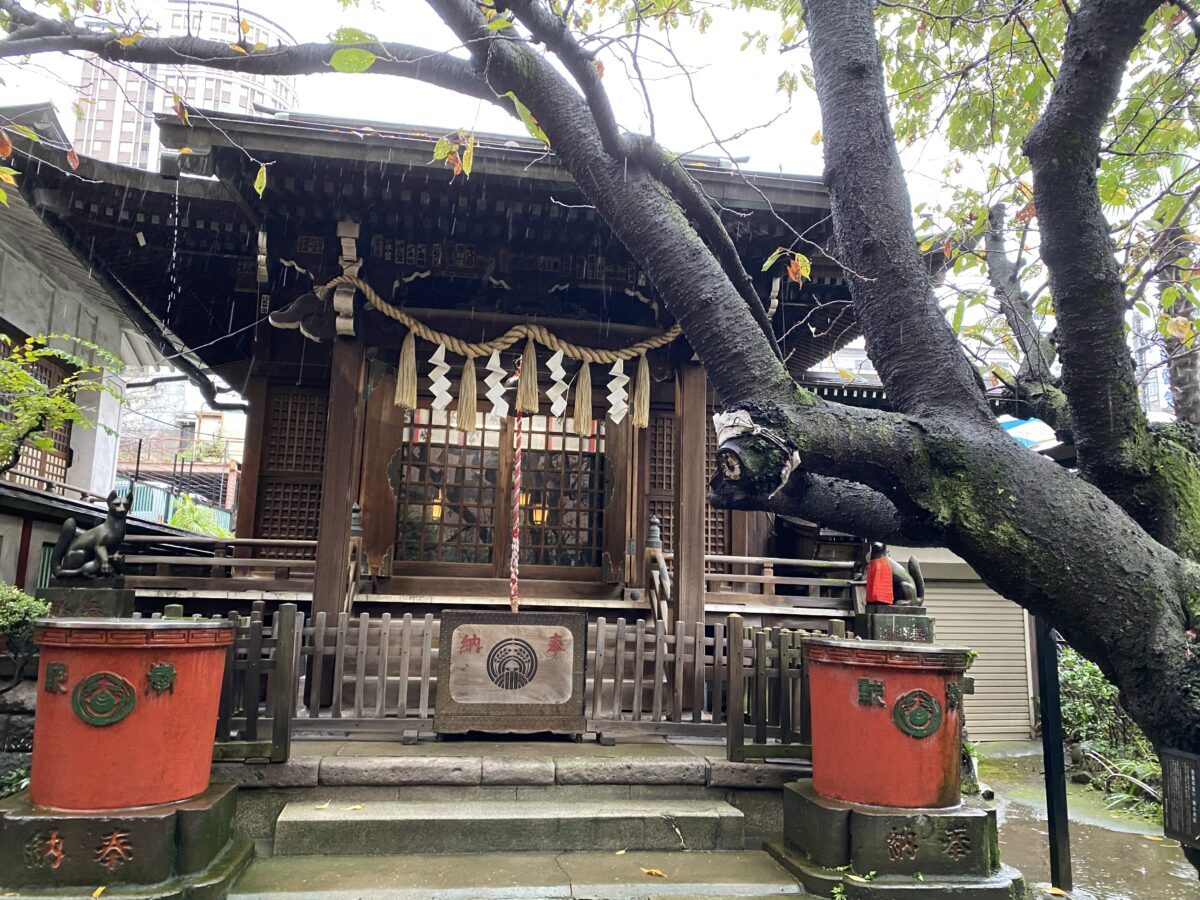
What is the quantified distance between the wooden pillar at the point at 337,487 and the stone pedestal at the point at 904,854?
4.79 meters

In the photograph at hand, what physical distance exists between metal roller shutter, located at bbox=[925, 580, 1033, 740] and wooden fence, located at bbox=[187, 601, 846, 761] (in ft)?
24.1

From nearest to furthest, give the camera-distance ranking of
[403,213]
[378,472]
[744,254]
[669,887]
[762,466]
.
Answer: [762,466]
[669,887]
[403,213]
[744,254]
[378,472]

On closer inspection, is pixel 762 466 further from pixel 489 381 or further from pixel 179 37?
pixel 489 381

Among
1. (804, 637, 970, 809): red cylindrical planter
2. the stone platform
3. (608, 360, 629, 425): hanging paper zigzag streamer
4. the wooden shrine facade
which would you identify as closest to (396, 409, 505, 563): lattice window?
the wooden shrine facade

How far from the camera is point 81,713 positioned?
4.14 metres

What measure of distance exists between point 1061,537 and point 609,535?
684 centimetres

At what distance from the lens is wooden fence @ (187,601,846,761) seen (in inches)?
206

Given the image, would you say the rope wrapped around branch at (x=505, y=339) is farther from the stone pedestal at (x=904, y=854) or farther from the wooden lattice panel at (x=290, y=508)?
the stone pedestal at (x=904, y=854)

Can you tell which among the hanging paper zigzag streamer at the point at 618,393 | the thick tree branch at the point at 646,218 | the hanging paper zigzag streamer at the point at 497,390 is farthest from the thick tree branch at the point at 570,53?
the hanging paper zigzag streamer at the point at 618,393

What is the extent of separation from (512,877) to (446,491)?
5512mm

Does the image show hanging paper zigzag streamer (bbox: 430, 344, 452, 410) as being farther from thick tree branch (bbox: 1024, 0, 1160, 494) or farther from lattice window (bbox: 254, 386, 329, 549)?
thick tree branch (bbox: 1024, 0, 1160, 494)

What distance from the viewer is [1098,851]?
679cm

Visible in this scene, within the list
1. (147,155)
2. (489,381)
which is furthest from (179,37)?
(147,155)

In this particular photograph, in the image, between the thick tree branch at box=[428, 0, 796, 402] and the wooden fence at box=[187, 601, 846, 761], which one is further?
the wooden fence at box=[187, 601, 846, 761]
